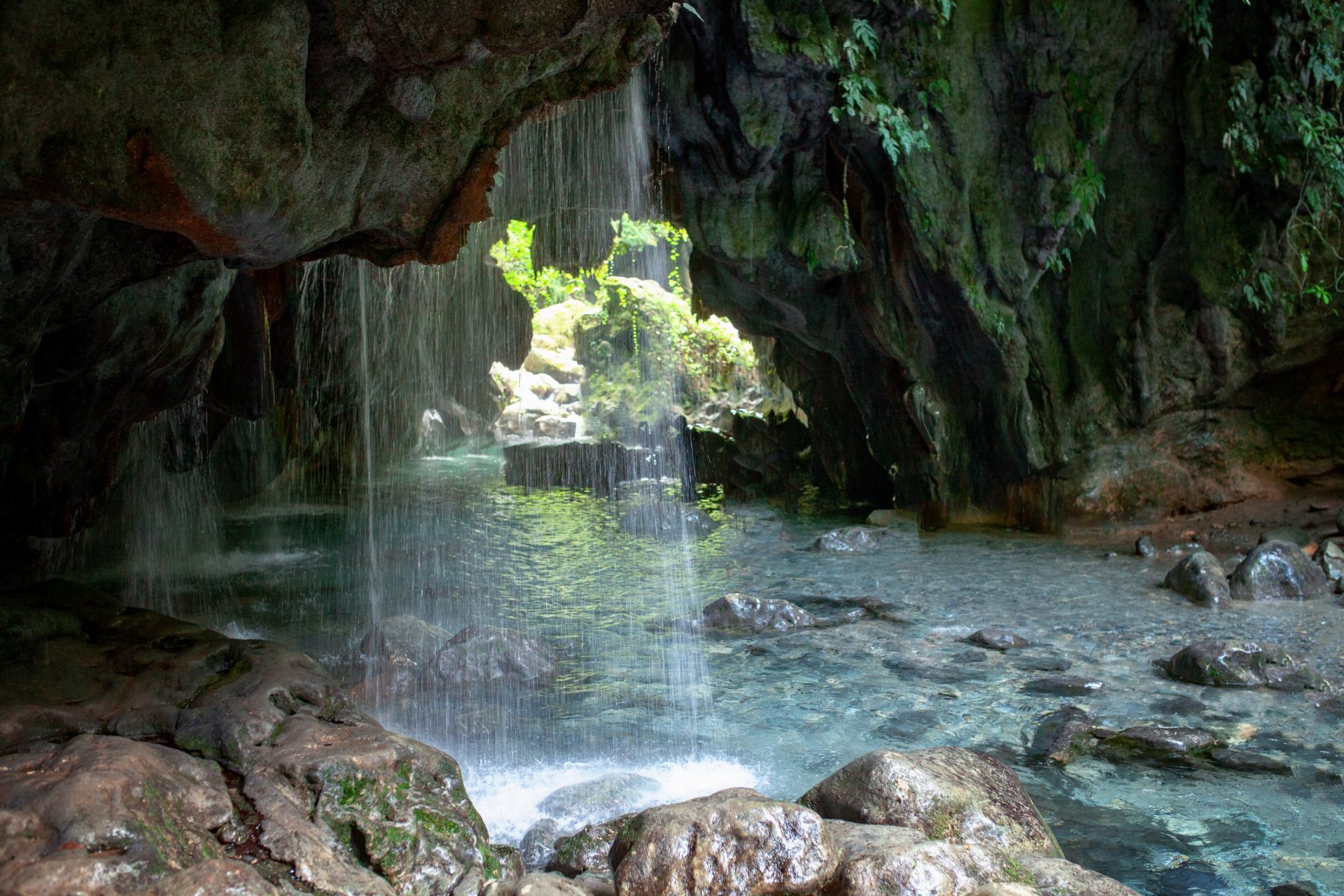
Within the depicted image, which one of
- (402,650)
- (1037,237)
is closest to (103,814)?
(402,650)

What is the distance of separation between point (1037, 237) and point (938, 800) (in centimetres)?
833

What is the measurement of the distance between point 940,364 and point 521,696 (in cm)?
752

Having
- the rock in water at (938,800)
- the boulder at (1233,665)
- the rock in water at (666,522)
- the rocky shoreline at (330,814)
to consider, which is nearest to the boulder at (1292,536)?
the boulder at (1233,665)

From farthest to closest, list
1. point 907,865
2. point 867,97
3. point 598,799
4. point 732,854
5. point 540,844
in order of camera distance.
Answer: point 867,97 → point 598,799 → point 540,844 → point 732,854 → point 907,865

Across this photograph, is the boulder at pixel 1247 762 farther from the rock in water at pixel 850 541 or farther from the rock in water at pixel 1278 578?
Answer: the rock in water at pixel 850 541

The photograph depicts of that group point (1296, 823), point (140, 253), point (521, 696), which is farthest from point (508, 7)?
point (1296, 823)

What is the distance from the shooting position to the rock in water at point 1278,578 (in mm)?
8336

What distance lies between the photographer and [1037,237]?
10.8 meters

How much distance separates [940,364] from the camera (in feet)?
39.6

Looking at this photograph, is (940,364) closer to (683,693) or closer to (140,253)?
(683,693)

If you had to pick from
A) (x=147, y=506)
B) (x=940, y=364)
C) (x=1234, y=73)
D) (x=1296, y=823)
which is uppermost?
(x=1234, y=73)

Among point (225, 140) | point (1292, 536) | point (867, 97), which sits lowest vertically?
point (1292, 536)

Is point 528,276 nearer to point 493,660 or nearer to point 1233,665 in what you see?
point 493,660

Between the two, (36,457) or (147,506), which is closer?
(36,457)
